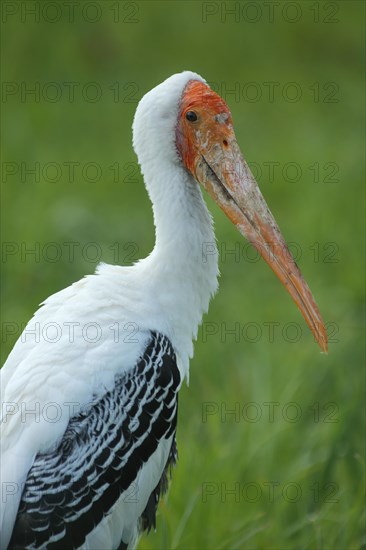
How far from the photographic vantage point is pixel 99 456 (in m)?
3.57

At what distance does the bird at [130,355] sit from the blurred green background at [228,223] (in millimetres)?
756

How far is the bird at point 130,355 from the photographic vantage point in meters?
3.47

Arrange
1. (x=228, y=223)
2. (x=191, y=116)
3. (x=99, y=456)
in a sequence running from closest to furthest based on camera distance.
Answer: (x=99, y=456) < (x=191, y=116) < (x=228, y=223)

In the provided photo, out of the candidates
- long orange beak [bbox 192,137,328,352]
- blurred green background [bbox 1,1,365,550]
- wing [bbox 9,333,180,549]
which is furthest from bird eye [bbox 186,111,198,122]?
blurred green background [bbox 1,1,365,550]

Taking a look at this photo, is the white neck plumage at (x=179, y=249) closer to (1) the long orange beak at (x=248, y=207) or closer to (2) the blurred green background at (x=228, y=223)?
(1) the long orange beak at (x=248, y=207)

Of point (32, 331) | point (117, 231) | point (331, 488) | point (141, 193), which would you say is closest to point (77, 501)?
point (32, 331)

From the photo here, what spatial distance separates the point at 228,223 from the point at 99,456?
203 inches

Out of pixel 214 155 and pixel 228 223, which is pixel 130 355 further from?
pixel 228 223

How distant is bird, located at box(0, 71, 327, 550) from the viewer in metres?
3.47

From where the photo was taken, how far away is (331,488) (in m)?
5.00

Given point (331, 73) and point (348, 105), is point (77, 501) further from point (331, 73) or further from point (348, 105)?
point (331, 73)

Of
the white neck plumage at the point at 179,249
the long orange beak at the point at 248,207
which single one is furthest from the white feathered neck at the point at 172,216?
the long orange beak at the point at 248,207

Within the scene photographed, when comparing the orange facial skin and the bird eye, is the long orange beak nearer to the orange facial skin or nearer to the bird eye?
the orange facial skin

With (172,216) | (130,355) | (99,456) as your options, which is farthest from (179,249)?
(99,456)
